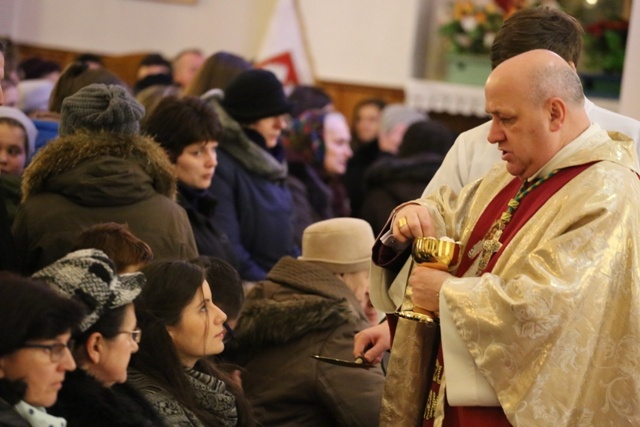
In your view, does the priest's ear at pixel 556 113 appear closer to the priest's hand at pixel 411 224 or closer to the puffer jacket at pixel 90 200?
the priest's hand at pixel 411 224

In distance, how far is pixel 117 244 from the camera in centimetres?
343

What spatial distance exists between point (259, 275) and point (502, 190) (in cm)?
190

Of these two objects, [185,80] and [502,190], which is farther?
[185,80]

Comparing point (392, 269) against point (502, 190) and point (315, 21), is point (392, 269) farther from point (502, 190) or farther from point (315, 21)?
point (315, 21)

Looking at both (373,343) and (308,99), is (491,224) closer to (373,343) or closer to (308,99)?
(373,343)

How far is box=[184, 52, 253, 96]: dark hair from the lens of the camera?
6.21 m

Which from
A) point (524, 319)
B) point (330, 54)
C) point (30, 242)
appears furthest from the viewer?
point (330, 54)

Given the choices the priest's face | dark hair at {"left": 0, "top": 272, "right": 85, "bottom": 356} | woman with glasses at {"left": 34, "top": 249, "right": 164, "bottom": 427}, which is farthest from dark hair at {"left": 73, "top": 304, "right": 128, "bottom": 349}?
the priest's face

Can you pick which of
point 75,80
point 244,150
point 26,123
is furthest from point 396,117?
point 26,123

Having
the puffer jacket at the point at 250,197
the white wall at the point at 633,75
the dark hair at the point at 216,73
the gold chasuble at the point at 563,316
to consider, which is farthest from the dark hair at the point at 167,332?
the dark hair at the point at 216,73

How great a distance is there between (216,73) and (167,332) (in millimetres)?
3130

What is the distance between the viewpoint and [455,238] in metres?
3.61

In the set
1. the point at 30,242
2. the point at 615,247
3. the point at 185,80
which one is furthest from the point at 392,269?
the point at 185,80

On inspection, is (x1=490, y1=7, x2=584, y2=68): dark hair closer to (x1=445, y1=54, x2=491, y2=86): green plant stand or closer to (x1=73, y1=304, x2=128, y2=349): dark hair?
(x1=73, y1=304, x2=128, y2=349): dark hair
